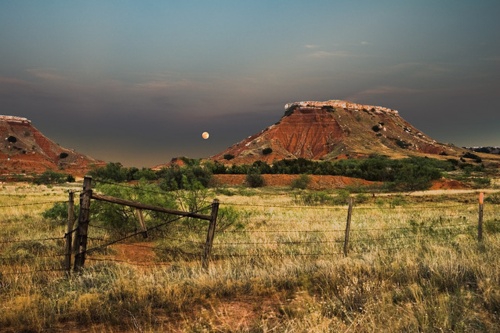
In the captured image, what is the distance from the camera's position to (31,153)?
13000 cm

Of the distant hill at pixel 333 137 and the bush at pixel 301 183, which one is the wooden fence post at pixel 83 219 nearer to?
the bush at pixel 301 183

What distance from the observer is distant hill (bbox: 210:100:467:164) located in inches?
4889

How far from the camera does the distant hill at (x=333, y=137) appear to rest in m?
124

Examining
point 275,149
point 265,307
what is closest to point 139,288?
point 265,307

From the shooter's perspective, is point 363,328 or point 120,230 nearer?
point 363,328

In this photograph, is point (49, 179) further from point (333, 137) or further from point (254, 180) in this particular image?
point (333, 137)

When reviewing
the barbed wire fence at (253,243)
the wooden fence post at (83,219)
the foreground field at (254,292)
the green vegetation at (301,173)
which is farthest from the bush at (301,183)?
the wooden fence post at (83,219)

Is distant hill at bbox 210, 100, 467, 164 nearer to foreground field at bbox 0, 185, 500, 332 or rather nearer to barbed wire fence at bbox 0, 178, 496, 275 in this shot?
barbed wire fence at bbox 0, 178, 496, 275

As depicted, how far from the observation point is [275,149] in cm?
12938

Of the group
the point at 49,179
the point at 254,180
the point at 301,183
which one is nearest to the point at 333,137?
the point at 254,180

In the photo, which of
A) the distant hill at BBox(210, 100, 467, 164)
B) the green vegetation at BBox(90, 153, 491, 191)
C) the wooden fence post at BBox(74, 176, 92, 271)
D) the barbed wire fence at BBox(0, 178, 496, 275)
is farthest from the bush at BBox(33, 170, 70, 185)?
the wooden fence post at BBox(74, 176, 92, 271)

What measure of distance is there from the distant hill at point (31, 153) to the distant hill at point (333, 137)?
5317 cm

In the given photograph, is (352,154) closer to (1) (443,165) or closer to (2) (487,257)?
(1) (443,165)

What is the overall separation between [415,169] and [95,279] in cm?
→ 4987
